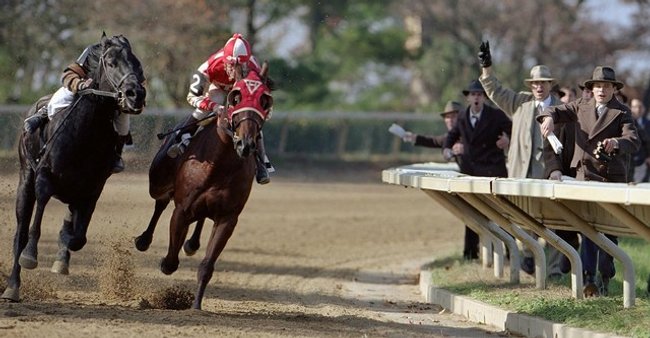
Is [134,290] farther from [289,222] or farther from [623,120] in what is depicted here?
[289,222]

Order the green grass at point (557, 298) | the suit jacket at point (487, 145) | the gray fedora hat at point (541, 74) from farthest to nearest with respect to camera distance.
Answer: the suit jacket at point (487, 145) → the gray fedora hat at point (541, 74) → the green grass at point (557, 298)

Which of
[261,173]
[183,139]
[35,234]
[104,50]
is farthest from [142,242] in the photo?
[104,50]

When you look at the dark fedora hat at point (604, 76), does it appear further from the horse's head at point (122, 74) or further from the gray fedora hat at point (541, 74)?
the horse's head at point (122, 74)

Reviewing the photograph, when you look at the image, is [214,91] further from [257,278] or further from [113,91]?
[257,278]

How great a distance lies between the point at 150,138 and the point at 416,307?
340 cm

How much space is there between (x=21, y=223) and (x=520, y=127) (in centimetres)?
460

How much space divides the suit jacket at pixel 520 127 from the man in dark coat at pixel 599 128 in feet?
4.68

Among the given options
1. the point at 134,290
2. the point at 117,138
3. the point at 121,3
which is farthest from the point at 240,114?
the point at 121,3

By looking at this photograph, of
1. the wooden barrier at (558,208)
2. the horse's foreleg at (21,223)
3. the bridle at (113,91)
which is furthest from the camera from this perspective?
the horse's foreleg at (21,223)

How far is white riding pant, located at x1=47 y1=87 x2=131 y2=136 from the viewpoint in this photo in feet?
34.2

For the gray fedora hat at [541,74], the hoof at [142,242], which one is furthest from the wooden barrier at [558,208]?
the hoof at [142,242]

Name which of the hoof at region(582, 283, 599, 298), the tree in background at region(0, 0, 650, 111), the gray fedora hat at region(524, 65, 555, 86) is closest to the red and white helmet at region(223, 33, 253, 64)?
the gray fedora hat at region(524, 65, 555, 86)

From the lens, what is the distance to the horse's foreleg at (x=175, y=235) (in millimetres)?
10352

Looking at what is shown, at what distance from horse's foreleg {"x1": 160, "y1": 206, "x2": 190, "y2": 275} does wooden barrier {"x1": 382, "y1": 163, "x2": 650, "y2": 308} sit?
79.9 inches
